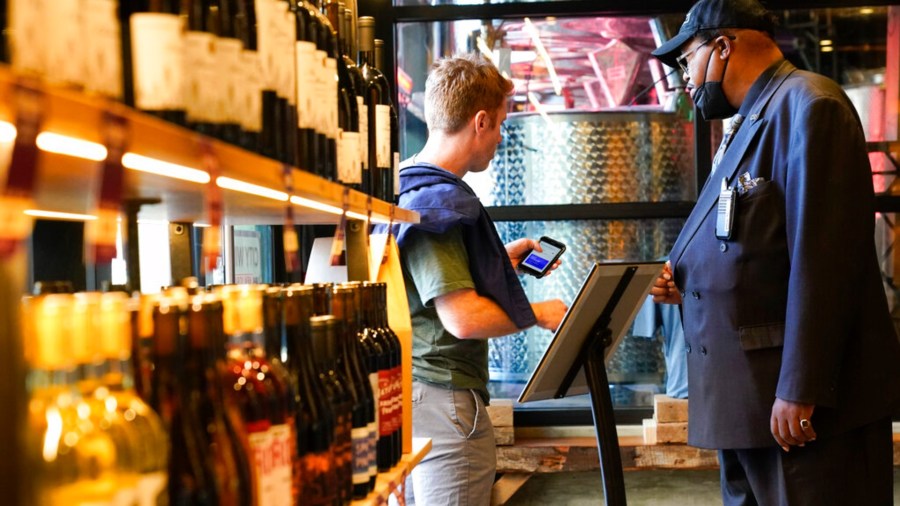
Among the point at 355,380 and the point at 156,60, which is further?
the point at 355,380

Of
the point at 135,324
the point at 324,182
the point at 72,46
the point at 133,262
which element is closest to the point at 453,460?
the point at 133,262

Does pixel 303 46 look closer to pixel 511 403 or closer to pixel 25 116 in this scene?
pixel 25 116

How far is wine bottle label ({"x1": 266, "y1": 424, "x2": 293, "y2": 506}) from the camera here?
1.02 metres

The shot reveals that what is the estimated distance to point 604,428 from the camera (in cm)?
250

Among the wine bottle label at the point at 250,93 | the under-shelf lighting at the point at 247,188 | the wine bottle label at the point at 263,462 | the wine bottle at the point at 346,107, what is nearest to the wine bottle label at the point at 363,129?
the wine bottle at the point at 346,107

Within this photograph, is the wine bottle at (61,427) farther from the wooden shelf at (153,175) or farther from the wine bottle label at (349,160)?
the wine bottle label at (349,160)

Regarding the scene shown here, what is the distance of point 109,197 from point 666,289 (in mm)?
2185

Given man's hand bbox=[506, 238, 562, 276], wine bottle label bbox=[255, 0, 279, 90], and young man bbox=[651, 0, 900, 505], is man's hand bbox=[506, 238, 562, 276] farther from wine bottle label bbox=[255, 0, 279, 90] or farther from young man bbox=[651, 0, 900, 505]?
wine bottle label bbox=[255, 0, 279, 90]

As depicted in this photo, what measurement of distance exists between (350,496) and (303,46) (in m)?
0.64

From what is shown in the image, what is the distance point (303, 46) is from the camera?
53.0 inches

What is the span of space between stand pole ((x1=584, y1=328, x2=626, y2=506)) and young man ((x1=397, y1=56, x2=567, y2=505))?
17 cm

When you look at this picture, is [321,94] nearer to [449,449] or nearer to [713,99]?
[449,449]

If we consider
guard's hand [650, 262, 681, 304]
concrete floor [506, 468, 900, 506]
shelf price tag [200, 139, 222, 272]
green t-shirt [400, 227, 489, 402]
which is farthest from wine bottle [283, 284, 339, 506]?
concrete floor [506, 468, 900, 506]

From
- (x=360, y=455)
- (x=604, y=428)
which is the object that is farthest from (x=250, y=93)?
(x=604, y=428)
